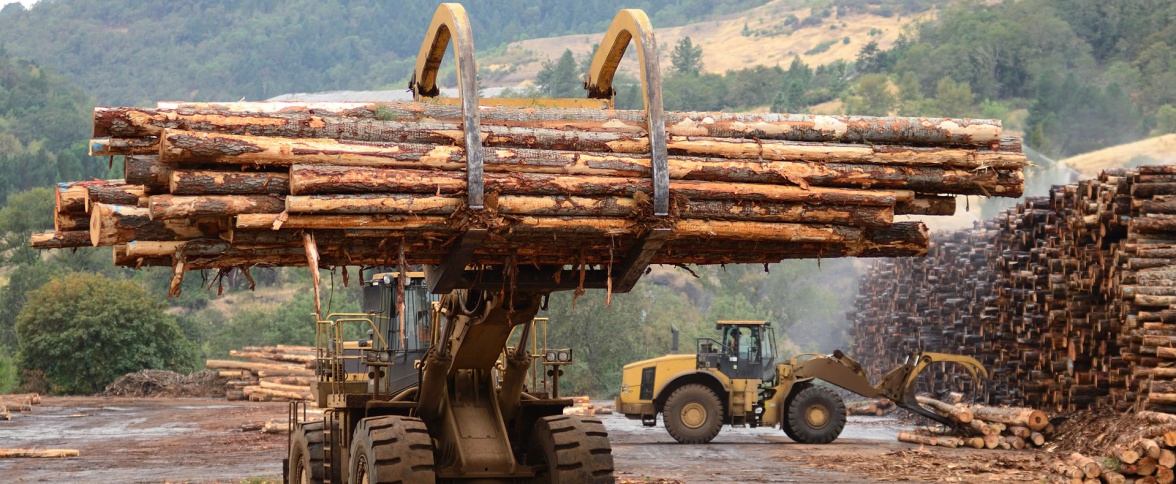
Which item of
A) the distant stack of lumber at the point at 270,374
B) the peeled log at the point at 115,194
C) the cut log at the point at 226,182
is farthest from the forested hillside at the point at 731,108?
the cut log at the point at 226,182

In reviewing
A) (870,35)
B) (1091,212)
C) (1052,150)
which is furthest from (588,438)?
(870,35)

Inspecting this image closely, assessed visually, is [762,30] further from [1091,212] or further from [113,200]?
[113,200]

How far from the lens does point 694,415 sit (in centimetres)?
2555

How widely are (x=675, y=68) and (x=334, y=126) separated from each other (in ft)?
464

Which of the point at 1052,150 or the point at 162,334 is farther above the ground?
the point at 1052,150

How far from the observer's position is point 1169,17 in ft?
299

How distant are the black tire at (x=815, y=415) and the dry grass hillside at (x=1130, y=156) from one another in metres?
36.2

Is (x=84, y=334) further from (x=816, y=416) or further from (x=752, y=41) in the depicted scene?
(x=752, y=41)

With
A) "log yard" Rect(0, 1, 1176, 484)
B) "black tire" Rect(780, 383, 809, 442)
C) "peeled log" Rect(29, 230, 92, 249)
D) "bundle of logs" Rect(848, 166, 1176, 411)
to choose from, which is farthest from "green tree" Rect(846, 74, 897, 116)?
"peeled log" Rect(29, 230, 92, 249)

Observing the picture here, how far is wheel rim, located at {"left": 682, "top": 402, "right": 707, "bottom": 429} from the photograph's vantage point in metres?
25.5

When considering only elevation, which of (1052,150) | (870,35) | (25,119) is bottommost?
(1052,150)

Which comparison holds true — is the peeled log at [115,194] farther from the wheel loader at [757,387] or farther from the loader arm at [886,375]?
the loader arm at [886,375]

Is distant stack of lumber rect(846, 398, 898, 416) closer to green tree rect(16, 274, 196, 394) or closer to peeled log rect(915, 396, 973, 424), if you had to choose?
peeled log rect(915, 396, 973, 424)

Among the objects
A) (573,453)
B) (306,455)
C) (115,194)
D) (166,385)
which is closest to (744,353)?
(306,455)
